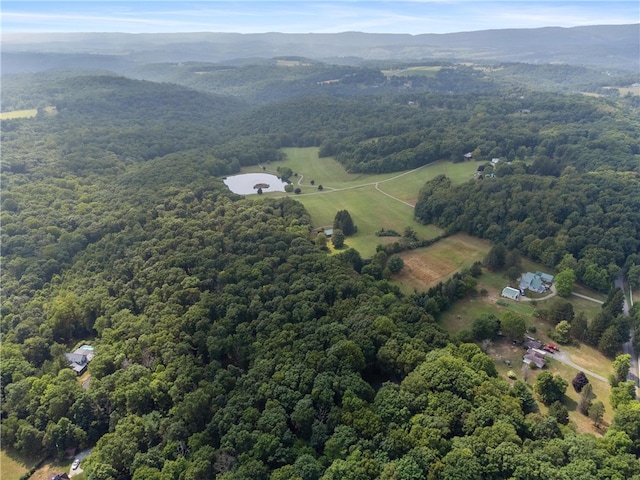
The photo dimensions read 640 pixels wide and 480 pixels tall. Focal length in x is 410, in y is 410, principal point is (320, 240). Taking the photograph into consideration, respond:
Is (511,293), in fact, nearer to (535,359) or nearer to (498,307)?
(498,307)

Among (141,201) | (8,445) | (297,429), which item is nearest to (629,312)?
(297,429)

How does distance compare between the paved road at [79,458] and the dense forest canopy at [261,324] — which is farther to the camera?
the paved road at [79,458]

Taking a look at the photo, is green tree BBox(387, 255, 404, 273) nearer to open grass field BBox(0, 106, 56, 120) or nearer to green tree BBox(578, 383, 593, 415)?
green tree BBox(578, 383, 593, 415)

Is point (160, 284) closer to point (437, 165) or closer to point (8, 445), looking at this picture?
point (8, 445)

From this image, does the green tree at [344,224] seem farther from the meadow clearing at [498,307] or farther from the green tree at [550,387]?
the green tree at [550,387]

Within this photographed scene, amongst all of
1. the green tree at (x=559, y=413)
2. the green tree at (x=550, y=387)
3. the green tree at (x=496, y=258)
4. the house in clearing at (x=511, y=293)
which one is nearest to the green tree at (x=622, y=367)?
the green tree at (x=550, y=387)

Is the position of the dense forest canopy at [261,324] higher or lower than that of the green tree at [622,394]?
higher

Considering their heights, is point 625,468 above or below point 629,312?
above
